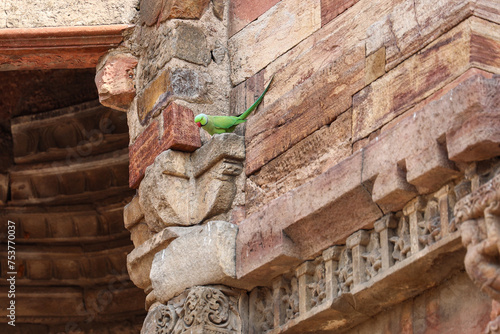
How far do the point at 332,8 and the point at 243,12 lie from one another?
780mm

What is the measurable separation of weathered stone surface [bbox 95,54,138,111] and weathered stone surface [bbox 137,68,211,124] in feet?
0.92

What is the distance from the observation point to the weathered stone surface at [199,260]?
4504mm

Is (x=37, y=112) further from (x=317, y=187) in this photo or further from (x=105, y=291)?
(x=317, y=187)

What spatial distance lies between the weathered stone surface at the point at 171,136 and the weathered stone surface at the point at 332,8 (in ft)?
2.65

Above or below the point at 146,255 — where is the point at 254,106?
above

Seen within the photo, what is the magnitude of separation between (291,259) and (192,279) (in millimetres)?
530

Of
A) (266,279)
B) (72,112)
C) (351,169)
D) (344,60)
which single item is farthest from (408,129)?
(72,112)

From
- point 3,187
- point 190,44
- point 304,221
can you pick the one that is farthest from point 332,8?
point 3,187

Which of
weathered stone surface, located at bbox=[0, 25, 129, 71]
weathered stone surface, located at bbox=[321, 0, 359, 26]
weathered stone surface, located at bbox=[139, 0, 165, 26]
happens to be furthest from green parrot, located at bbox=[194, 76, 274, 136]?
weathered stone surface, located at bbox=[0, 25, 129, 71]

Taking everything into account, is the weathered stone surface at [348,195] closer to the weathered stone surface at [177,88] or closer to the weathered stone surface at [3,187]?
the weathered stone surface at [177,88]

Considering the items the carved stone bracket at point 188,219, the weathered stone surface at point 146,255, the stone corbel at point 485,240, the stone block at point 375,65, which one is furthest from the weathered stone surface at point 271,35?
the stone corbel at point 485,240

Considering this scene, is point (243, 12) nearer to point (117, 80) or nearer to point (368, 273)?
point (117, 80)

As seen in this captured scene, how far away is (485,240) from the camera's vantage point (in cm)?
329

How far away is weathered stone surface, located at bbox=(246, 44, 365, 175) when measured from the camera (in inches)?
169
